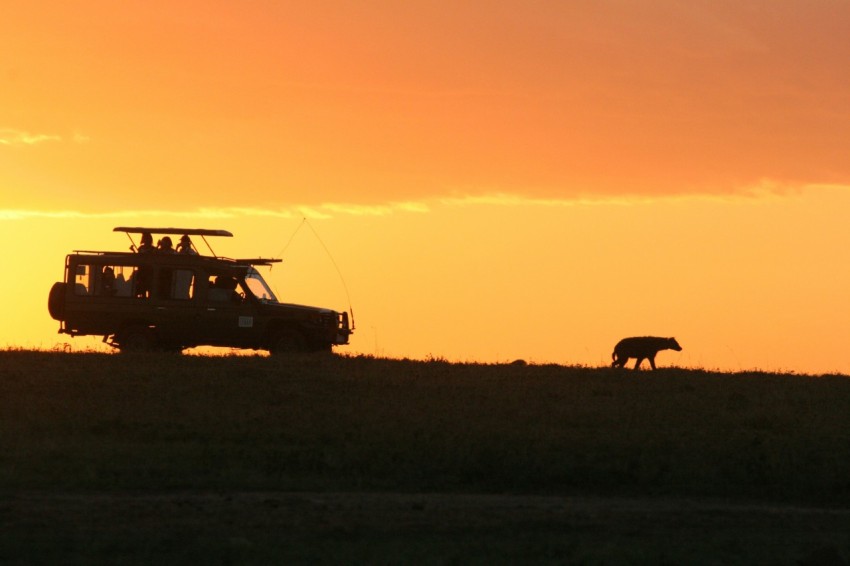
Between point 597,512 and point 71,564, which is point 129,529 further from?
point 597,512

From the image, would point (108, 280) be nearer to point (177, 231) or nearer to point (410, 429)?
point (177, 231)

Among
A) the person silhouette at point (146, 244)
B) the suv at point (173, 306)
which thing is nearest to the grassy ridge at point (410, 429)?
the suv at point (173, 306)

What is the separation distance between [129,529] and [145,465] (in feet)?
13.4

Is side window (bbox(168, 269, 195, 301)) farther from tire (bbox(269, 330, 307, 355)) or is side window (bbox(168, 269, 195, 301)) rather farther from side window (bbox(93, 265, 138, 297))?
tire (bbox(269, 330, 307, 355))

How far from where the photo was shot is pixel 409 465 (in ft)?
60.8

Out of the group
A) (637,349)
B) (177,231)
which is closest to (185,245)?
(177,231)

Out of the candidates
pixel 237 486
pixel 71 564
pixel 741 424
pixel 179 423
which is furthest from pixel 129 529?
pixel 741 424

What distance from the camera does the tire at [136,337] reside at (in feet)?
109

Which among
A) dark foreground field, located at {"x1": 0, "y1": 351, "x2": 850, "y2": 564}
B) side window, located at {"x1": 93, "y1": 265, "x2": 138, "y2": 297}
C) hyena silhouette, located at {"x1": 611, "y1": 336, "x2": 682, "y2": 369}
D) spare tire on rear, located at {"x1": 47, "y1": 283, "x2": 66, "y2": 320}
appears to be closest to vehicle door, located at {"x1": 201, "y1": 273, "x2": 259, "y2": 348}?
side window, located at {"x1": 93, "y1": 265, "x2": 138, "y2": 297}

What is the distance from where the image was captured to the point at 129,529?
13.9 meters

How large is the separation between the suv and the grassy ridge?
3107 mm

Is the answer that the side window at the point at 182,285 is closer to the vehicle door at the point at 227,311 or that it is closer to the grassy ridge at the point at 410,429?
the vehicle door at the point at 227,311

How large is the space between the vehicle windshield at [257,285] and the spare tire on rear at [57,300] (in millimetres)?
4495

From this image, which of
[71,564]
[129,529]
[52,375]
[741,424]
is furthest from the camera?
[52,375]
